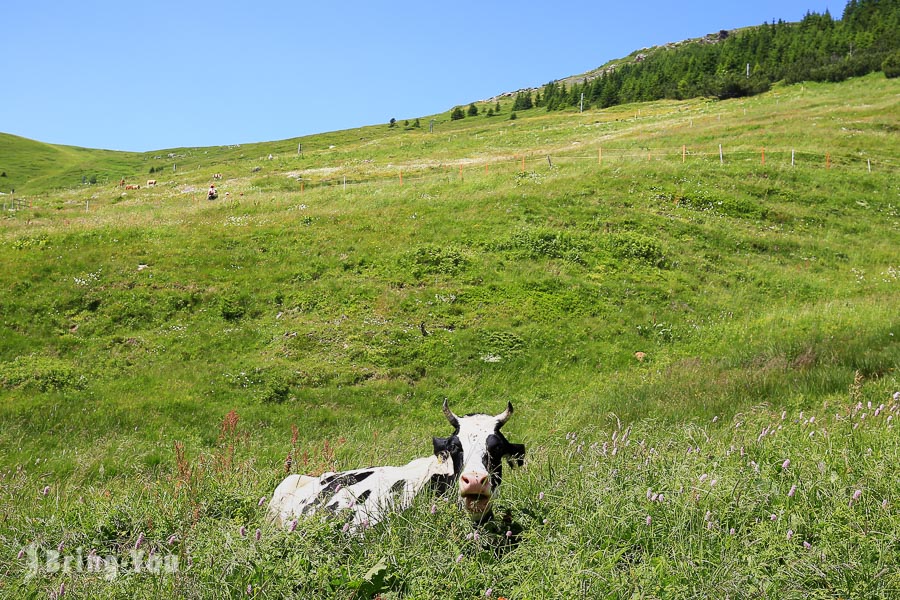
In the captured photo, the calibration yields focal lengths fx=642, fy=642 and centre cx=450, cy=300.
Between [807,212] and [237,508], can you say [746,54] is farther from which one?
[237,508]

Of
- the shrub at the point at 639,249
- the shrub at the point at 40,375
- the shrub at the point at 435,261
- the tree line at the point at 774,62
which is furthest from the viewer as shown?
the tree line at the point at 774,62

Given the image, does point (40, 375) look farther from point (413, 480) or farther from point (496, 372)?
point (413, 480)

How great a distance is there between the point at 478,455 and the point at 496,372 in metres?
13.4

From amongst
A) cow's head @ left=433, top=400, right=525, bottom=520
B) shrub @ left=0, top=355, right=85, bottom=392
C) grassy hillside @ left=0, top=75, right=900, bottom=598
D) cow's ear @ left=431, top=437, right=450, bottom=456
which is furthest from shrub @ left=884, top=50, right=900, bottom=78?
cow's ear @ left=431, top=437, right=450, bottom=456

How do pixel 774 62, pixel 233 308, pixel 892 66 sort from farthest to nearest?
pixel 774 62
pixel 892 66
pixel 233 308

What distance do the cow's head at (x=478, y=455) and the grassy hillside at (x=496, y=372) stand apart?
0.21 m

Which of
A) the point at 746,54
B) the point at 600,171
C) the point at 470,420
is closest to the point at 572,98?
the point at 746,54

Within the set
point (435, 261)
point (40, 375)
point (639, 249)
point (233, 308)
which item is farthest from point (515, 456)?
point (639, 249)

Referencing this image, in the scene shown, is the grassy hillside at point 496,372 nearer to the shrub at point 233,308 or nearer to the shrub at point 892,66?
the shrub at point 233,308

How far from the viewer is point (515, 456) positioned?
6.62m

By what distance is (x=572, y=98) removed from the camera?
13600 cm

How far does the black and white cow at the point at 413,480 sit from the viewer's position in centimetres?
579

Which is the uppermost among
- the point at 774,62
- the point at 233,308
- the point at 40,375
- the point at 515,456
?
the point at 774,62

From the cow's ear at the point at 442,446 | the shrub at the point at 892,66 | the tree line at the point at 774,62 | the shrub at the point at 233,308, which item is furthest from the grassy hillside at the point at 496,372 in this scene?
the tree line at the point at 774,62
